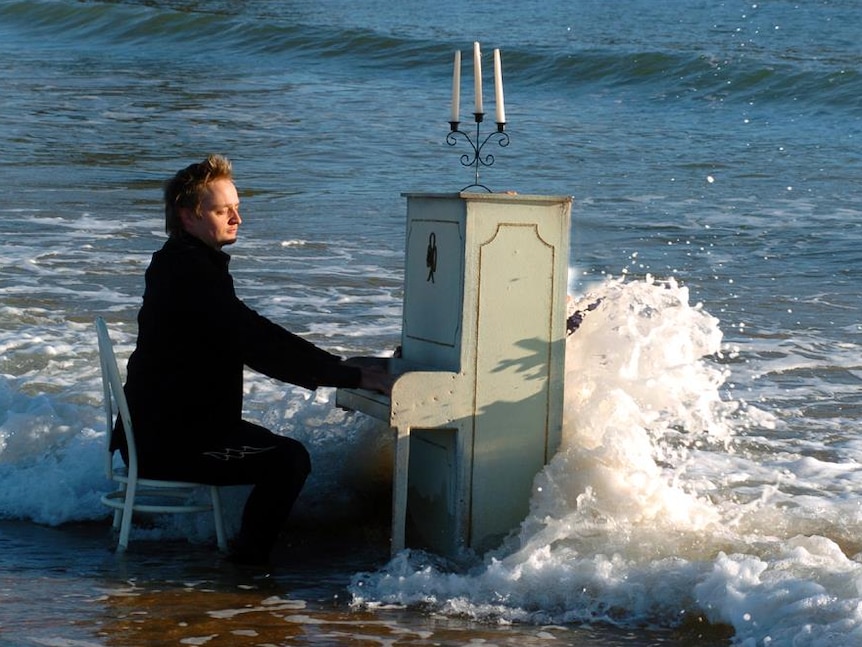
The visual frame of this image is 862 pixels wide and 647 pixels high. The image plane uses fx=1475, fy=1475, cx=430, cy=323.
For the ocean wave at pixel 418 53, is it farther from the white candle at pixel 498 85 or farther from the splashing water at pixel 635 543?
the white candle at pixel 498 85

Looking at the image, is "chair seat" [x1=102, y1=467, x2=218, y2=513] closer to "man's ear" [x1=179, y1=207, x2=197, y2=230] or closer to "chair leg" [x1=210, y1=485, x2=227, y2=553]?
"chair leg" [x1=210, y1=485, x2=227, y2=553]

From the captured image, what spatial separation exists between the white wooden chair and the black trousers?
0.19ft

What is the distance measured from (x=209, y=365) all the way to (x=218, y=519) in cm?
69

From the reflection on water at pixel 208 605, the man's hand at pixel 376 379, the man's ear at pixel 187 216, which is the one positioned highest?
the man's ear at pixel 187 216

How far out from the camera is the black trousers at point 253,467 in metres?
4.98

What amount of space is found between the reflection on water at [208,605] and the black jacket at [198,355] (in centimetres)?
48

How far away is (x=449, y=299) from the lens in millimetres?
4898

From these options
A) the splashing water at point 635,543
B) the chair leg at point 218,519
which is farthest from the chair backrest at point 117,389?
the splashing water at point 635,543

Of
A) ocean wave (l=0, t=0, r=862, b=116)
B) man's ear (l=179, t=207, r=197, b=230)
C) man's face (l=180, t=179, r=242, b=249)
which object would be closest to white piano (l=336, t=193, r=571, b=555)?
man's face (l=180, t=179, r=242, b=249)

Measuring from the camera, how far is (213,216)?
4.97 meters

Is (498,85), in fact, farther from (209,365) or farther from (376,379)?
(209,365)

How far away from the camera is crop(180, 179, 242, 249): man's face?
4965mm

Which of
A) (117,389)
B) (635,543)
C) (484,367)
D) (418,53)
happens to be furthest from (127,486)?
(418,53)

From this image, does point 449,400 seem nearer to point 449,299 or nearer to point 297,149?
point 449,299
